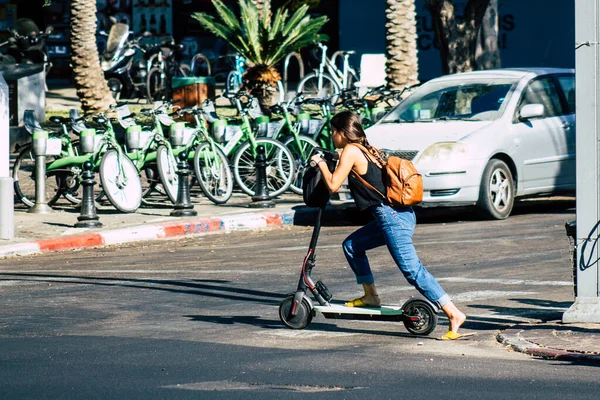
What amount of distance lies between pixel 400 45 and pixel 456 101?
29.0 ft

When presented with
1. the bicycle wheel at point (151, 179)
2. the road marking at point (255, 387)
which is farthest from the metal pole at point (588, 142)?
the bicycle wheel at point (151, 179)

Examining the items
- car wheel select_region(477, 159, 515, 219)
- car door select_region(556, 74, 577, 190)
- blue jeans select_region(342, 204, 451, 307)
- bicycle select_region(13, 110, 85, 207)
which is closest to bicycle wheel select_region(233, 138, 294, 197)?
bicycle select_region(13, 110, 85, 207)

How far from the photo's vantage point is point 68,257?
12.2 m

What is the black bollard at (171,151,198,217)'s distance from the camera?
1480cm

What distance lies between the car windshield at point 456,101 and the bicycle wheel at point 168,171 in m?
2.82

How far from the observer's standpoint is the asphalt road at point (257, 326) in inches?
253

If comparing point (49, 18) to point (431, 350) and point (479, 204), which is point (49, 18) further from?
point (431, 350)

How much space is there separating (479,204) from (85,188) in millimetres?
4639

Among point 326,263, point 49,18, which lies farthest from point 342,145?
point 49,18

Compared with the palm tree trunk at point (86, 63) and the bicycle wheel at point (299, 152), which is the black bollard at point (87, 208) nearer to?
the bicycle wheel at point (299, 152)

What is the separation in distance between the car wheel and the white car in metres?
0.01

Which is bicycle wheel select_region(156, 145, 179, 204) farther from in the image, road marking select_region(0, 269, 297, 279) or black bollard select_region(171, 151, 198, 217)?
road marking select_region(0, 269, 297, 279)

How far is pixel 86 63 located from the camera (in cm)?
2378

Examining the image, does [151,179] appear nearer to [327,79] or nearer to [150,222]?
[150,222]
